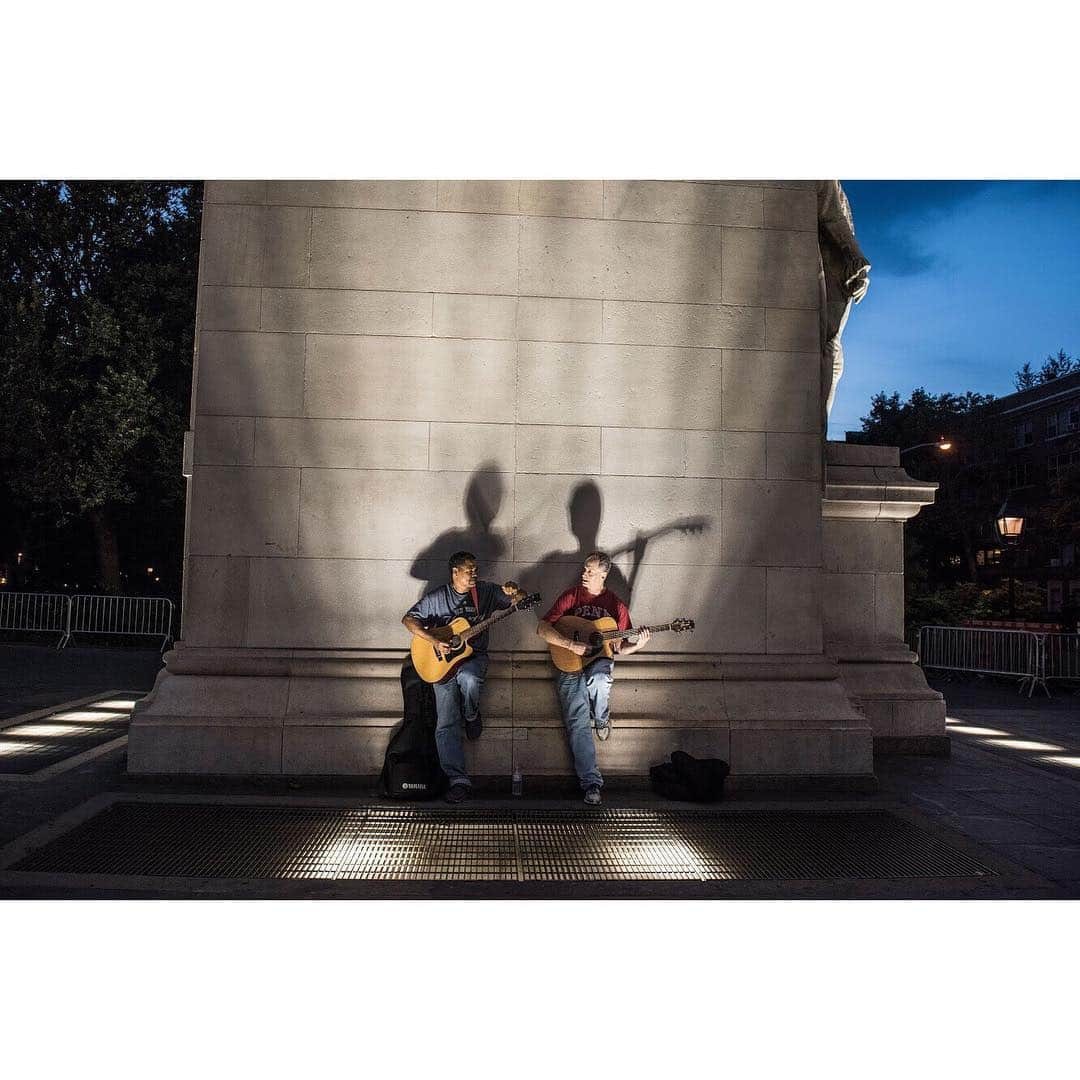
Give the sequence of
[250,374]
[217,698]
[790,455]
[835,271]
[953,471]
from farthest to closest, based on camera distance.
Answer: [953,471]
[835,271]
[790,455]
[250,374]
[217,698]

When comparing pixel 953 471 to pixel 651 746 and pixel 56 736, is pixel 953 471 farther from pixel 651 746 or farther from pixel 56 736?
pixel 56 736

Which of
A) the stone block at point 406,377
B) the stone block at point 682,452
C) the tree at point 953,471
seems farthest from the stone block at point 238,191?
the tree at point 953,471

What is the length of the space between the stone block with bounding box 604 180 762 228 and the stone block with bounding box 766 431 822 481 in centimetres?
213

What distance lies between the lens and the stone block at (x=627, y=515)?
25.7 ft

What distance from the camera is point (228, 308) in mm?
7883

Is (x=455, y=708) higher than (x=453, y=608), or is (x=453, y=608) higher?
(x=453, y=608)

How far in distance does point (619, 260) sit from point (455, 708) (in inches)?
176

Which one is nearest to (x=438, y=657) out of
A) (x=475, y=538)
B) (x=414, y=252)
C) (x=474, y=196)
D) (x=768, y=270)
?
(x=475, y=538)

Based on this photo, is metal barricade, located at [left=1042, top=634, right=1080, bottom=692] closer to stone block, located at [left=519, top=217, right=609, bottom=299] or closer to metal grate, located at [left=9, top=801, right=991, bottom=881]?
metal grate, located at [left=9, top=801, right=991, bottom=881]

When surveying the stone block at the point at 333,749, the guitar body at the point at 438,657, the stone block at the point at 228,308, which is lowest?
the stone block at the point at 333,749

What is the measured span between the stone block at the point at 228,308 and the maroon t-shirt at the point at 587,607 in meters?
3.84

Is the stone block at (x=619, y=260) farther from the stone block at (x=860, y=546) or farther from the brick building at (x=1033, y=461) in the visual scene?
the brick building at (x=1033, y=461)

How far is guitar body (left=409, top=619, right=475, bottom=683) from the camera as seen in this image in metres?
6.89

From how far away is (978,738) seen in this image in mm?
10508
